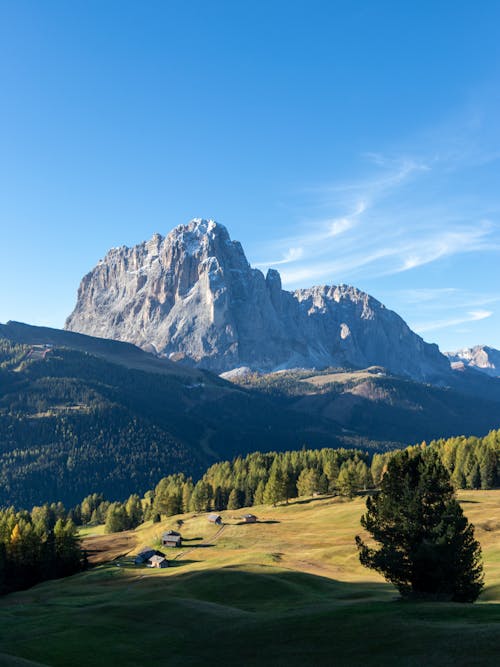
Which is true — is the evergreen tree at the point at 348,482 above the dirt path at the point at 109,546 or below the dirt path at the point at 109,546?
above

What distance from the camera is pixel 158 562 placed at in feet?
347

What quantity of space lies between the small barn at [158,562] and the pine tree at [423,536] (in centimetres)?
6911

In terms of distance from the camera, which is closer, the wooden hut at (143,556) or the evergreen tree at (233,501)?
the wooden hut at (143,556)

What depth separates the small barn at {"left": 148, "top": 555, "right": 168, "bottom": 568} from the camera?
105 m

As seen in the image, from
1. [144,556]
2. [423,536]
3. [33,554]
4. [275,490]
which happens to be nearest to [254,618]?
[423,536]

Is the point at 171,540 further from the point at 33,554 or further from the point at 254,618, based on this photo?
the point at 254,618

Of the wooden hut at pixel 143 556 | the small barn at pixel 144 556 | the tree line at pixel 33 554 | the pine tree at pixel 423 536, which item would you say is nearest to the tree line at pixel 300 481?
the small barn at pixel 144 556

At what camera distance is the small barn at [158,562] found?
345ft

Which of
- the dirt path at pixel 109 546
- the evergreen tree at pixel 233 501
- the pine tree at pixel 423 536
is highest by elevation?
the pine tree at pixel 423 536

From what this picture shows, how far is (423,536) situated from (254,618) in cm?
1527

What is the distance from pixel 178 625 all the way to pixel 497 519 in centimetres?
8316

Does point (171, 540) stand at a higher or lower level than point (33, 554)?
lower

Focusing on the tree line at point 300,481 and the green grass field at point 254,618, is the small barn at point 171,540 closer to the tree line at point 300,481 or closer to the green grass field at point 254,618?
the green grass field at point 254,618

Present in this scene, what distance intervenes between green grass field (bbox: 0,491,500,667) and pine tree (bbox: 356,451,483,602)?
284 centimetres
